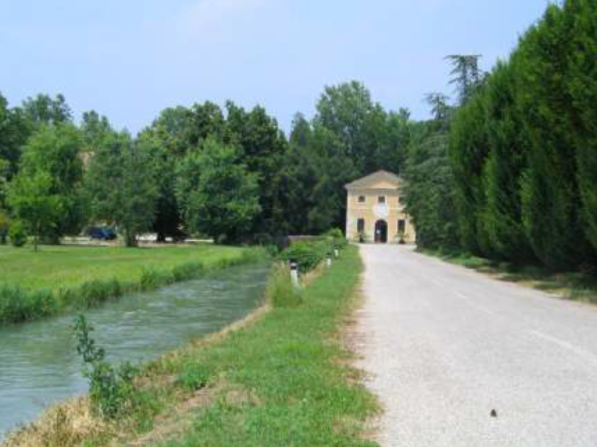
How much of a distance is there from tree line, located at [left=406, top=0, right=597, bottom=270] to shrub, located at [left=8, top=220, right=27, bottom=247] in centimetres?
3271

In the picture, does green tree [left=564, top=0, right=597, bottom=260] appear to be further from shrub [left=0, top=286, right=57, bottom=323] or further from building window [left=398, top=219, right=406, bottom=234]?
building window [left=398, top=219, right=406, bottom=234]

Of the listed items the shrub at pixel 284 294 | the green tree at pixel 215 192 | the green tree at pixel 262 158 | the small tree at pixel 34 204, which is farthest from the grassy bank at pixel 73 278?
the green tree at pixel 262 158

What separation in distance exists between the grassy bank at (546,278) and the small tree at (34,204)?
1167 inches

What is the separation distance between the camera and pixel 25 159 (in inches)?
2783

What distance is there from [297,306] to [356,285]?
8.34m

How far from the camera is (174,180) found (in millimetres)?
76562

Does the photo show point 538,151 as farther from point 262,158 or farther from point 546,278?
point 262,158

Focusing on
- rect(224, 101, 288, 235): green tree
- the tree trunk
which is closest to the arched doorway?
rect(224, 101, 288, 235): green tree

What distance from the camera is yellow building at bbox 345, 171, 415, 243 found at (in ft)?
316

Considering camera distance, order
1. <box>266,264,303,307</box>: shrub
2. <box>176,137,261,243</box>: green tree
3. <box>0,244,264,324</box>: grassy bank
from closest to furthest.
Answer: <box>266,264,303,307</box>: shrub, <box>0,244,264,324</box>: grassy bank, <box>176,137,261,243</box>: green tree

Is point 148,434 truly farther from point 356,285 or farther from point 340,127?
point 340,127

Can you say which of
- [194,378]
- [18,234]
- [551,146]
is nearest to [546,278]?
[551,146]

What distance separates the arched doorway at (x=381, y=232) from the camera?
9688 cm

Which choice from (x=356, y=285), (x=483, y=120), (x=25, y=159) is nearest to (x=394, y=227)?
(x=25, y=159)
